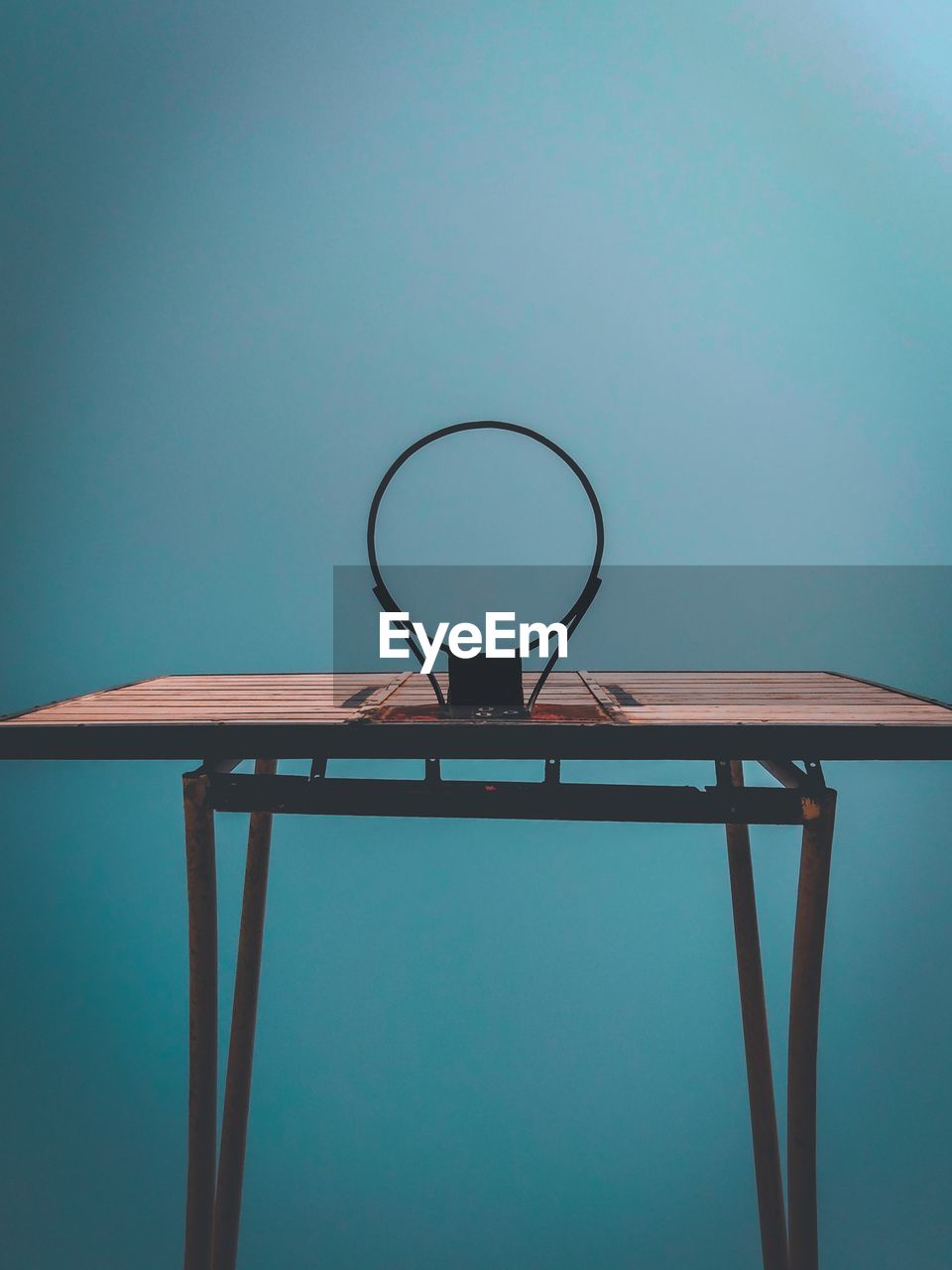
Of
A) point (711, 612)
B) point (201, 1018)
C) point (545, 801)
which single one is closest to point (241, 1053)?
point (201, 1018)

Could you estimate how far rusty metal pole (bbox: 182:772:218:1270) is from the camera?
965 millimetres

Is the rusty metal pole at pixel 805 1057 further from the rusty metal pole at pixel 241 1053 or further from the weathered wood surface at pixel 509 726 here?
the rusty metal pole at pixel 241 1053

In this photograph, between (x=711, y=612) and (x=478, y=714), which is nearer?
(x=478, y=714)

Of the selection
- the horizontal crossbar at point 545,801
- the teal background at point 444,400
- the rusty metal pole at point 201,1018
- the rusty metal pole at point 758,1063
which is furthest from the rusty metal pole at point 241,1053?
the rusty metal pole at point 758,1063

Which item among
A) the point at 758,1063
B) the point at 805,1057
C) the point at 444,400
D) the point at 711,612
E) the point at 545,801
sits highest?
the point at 444,400

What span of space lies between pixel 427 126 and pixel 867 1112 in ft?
6.23

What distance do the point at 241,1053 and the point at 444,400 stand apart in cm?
116

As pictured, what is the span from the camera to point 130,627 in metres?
1.82

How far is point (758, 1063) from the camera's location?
4.09 ft

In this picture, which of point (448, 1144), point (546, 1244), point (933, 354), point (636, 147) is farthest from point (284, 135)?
point (546, 1244)

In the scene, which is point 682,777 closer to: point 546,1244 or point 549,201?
point 546,1244

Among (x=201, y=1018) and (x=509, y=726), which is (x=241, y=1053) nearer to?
(x=201, y=1018)

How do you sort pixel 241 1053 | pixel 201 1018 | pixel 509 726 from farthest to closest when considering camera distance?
pixel 241 1053, pixel 201 1018, pixel 509 726

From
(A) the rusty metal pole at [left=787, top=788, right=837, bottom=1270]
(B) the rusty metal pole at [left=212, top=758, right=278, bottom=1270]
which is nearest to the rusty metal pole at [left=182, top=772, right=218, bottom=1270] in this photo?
(B) the rusty metal pole at [left=212, top=758, right=278, bottom=1270]
